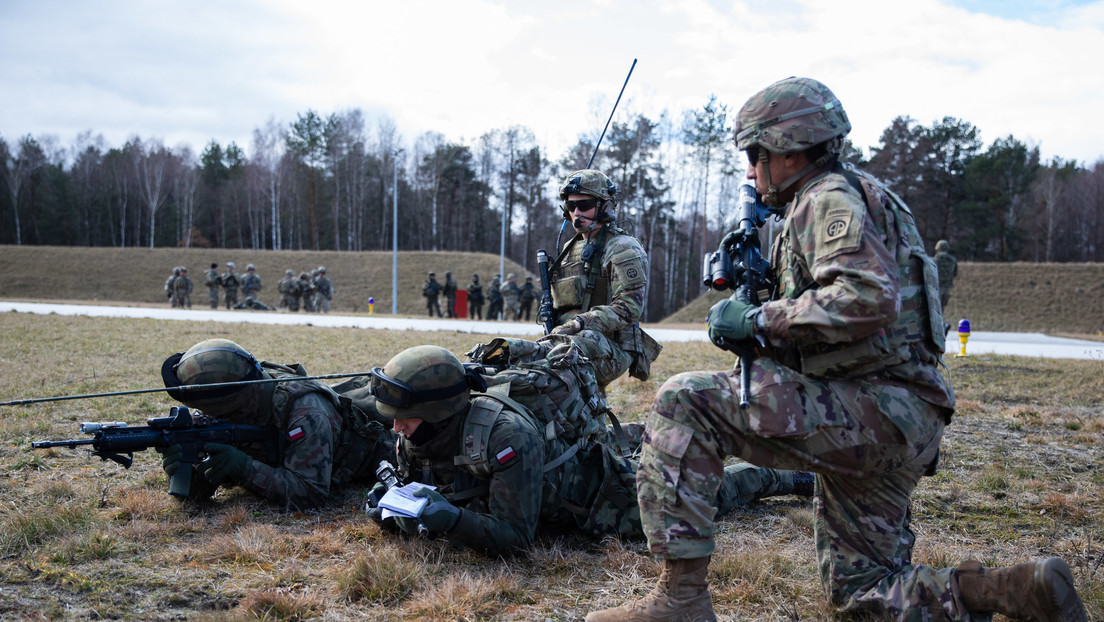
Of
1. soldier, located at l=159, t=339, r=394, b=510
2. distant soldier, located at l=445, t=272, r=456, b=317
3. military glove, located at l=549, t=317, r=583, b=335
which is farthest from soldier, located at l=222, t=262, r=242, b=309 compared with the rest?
military glove, located at l=549, t=317, r=583, b=335

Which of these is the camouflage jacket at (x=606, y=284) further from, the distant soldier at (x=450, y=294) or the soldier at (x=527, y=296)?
the distant soldier at (x=450, y=294)

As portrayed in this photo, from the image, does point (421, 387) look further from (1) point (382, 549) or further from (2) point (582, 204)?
(2) point (582, 204)

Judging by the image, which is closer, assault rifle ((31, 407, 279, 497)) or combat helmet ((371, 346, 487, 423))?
combat helmet ((371, 346, 487, 423))

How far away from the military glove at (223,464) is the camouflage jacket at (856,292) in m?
3.22

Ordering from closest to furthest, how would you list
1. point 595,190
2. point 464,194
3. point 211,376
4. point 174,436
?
point 174,436 < point 211,376 < point 595,190 < point 464,194

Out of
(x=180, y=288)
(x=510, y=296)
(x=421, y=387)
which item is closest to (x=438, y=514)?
(x=421, y=387)

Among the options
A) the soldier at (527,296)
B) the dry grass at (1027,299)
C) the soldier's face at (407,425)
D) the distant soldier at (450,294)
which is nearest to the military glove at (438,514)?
the soldier's face at (407,425)

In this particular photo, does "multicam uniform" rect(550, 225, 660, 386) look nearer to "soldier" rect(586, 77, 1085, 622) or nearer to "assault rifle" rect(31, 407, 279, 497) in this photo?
"soldier" rect(586, 77, 1085, 622)

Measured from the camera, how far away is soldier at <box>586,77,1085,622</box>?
258 centimetres

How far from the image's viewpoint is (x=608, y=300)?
538cm

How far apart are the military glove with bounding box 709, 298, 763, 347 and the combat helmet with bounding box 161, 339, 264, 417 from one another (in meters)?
3.09

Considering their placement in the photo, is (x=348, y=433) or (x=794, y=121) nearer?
(x=794, y=121)

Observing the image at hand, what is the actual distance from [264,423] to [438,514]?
1.83m

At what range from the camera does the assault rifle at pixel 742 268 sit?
2.84 metres
